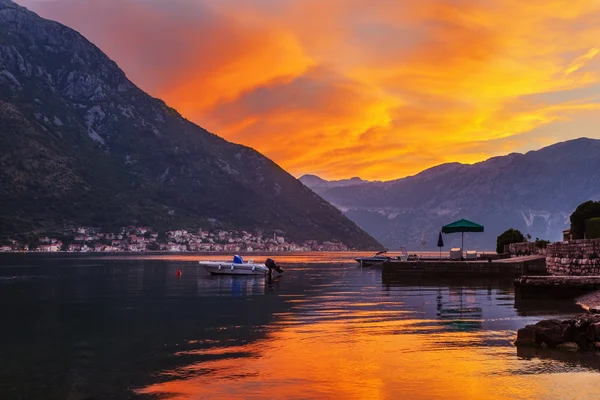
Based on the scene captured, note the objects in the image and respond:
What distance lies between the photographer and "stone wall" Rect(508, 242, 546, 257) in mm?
66625

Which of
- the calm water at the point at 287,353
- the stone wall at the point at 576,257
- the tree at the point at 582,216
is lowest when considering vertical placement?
the calm water at the point at 287,353

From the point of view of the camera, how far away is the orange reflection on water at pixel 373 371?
14344 millimetres

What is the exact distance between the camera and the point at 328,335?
23.1 metres

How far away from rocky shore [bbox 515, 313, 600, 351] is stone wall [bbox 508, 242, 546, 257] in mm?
45865

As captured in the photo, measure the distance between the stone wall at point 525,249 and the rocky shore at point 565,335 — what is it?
4586 cm

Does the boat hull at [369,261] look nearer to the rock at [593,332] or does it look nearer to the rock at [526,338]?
the rock at [526,338]

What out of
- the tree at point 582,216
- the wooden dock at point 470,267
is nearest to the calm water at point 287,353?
the wooden dock at point 470,267

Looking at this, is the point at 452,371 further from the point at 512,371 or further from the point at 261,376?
the point at 261,376

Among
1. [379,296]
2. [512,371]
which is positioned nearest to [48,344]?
[512,371]

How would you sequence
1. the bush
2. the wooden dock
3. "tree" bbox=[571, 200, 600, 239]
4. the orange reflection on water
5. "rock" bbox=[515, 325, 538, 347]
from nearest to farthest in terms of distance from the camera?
the orange reflection on water, "rock" bbox=[515, 325, 538, 347], the bush, the wooden dock, "tree" bbox=[571, 200, 600, 239]

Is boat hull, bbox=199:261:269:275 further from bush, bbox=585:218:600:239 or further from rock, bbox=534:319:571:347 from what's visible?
rock, bbox=534:319:571:347

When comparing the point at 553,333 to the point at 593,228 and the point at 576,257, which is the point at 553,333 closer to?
the point at 576,257

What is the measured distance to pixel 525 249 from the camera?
233ft

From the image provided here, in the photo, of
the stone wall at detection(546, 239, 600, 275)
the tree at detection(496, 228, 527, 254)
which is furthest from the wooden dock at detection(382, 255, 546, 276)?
the tree at detection(496, 228, 527, 254)
